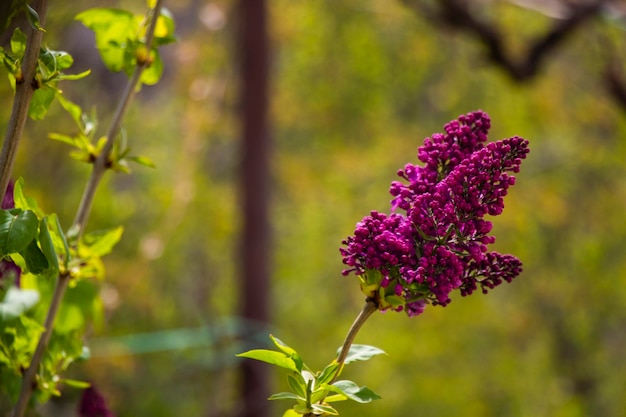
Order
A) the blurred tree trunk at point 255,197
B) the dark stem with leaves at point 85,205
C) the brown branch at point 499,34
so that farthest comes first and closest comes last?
the blurred tree trunk at point 255,197 < the brown branch at point 499,34 < the dark stem with leaves at point 85,205

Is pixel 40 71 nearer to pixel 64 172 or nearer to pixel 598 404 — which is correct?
pixel 64 172

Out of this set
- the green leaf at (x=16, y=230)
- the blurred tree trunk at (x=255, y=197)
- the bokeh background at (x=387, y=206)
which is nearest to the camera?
the green leaf at (x=16, y=230)

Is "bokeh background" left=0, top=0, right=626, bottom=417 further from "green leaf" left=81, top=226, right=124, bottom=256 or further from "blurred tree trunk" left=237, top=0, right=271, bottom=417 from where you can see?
"green leaf" left=81, top=226, right=124, bottom=256

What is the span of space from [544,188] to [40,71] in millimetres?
3534

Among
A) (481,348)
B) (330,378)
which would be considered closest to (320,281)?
(481,348)

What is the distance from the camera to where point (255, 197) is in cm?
243

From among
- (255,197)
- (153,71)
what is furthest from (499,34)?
(153,71)

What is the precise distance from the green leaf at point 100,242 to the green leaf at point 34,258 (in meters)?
0.13

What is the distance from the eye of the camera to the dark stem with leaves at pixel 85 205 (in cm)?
55

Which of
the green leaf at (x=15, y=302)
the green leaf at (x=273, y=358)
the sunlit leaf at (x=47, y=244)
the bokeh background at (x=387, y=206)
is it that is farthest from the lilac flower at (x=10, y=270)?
the bokeh background at (x=387, y=206)

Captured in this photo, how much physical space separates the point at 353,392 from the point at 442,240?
99mm

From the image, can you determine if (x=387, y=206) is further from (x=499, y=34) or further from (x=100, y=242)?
(x=100, y=242)

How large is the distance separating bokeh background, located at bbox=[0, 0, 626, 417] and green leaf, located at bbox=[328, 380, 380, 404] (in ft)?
9.21

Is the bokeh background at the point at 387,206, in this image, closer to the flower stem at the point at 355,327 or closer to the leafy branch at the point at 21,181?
the leafy branch at the point at 21,181
